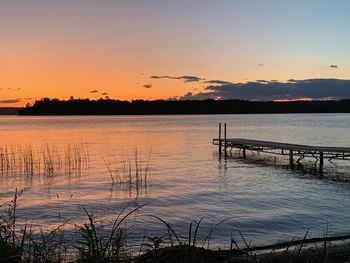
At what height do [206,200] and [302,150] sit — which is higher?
[302,150]

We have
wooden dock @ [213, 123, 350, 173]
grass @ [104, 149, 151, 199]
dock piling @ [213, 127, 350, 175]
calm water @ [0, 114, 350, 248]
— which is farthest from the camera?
wooden dock @ [213, 123, 350, 173]

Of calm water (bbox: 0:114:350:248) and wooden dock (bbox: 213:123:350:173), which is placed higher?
wooden dock (bbox: 213:123:350:173)

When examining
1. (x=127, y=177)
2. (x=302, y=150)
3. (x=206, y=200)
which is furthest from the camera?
(x=302, y=150)

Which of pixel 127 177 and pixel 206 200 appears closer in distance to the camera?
pixel 206 200

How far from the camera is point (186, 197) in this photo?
62.1ft

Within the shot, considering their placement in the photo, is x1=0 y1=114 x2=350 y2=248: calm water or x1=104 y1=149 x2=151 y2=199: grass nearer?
x1=0 y1=114 x2=350 y2=248: calm water

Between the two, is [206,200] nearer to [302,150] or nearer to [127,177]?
[127,177]

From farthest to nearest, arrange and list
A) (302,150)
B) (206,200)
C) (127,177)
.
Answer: (302,150) < (127,177) < (206,200)

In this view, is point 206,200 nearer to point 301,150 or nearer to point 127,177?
point 127,177

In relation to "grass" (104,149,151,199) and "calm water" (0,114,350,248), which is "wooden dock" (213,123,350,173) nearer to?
"calm water" (0,114,350,248)

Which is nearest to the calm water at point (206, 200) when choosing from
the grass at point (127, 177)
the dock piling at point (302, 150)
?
the grass at point (127, 177)

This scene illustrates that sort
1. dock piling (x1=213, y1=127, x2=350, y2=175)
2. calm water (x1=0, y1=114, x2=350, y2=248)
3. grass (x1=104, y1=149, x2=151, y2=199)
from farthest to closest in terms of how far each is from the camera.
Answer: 1. dock piling (x1=213, y1=127, x2=350, y2=175)
2. grass (x1=104, y1=149, x2=151, y2=199)
3. calm water (x1=0, y1=114, x2=350, y2=248)

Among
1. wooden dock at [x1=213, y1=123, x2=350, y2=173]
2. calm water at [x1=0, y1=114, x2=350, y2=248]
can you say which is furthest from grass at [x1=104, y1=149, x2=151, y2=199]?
wooden dock at [x1=213, y1=123, x2=350, y2=173]

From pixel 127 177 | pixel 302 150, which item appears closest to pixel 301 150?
pixel 302 150
